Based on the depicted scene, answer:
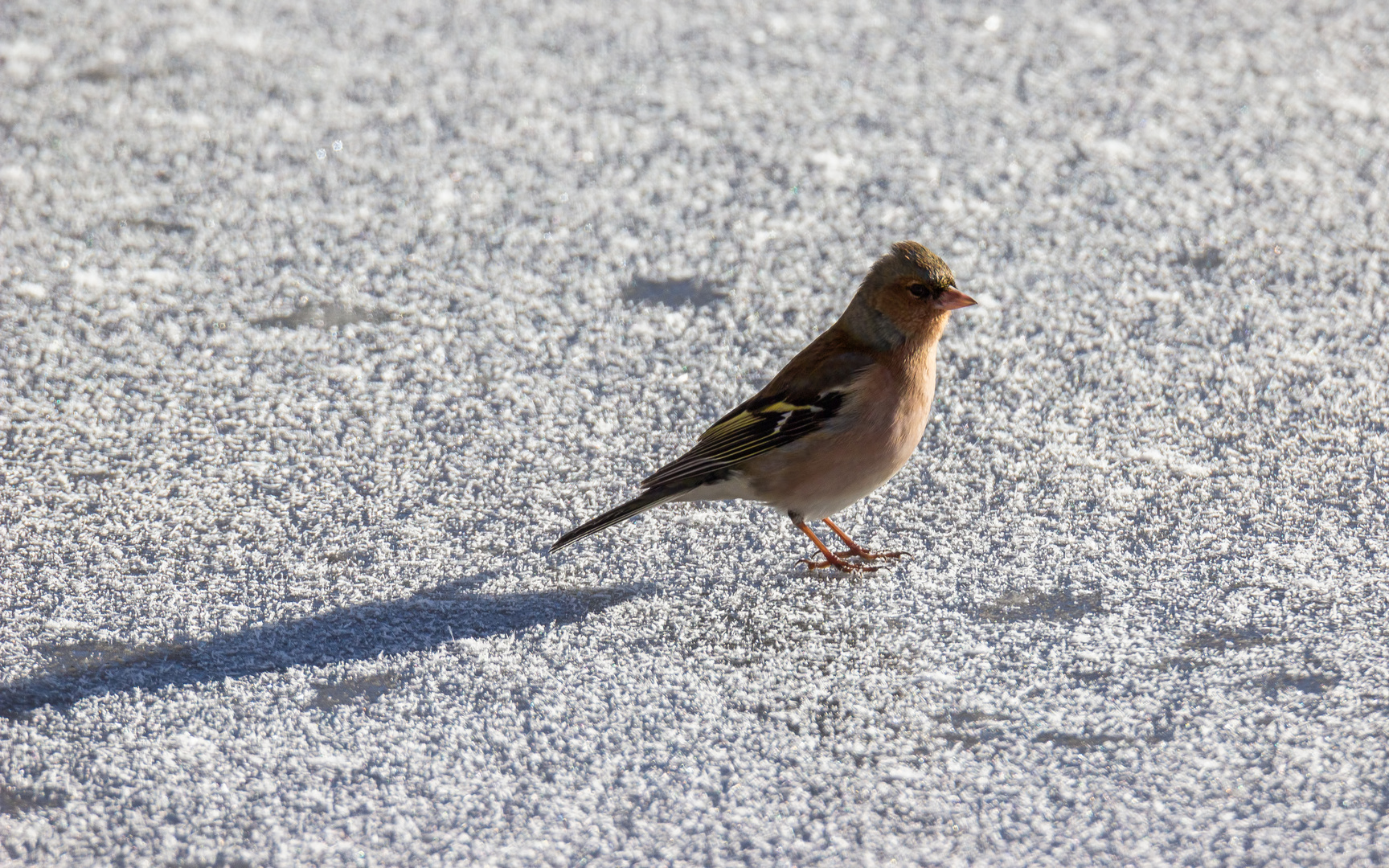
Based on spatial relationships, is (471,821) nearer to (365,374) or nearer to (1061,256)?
(365,374)

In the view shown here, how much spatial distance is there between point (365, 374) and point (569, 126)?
1.86 meters

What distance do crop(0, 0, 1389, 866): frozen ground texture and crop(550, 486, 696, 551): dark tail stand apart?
150 mm

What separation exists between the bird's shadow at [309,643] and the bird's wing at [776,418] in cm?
32

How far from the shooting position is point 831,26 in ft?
20.7

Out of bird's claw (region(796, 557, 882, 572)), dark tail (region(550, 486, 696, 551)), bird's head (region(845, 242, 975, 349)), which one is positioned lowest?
bird's claw (region(796, 557, 882, 572))

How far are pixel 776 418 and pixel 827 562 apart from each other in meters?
0.38

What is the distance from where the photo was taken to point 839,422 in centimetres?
333

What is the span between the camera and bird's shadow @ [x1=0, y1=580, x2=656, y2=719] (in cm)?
291

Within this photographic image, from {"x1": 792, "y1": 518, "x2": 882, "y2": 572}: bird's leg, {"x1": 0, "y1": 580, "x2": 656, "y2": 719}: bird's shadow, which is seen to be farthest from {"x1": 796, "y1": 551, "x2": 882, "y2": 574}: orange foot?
{"x1": 0, "y1": 580, "x2": 656, "y2": 719}: bird's shadow

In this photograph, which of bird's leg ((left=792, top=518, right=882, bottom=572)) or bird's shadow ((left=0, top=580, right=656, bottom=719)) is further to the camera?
bird's leg ((left=792, top=518, right=882, bottom=572))

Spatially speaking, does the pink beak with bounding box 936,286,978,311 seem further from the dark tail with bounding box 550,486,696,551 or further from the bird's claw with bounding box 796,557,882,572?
the dark tail with bounding box 550,486,696,551

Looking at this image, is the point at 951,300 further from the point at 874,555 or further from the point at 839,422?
the point at 874,555

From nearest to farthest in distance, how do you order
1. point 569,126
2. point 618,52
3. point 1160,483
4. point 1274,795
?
point 1274,795
point 1160,483
point 569,126
point 618,52

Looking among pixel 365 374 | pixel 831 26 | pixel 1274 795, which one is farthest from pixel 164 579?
pixel 831 26
